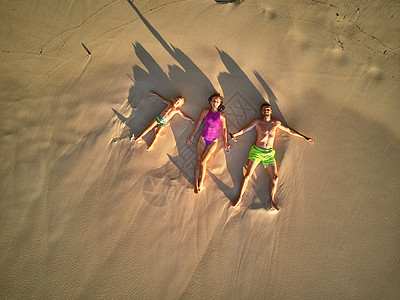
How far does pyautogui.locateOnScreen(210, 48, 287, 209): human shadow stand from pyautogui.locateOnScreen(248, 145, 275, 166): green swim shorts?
232mm

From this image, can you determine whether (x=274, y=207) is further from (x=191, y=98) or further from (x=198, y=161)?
(x=191, y=98)

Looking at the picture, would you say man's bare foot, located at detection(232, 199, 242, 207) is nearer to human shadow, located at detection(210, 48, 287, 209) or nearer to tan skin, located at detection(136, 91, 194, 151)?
human shadow, located at detection(210, 48, 287, 209)

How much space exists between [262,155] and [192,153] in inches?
58.5

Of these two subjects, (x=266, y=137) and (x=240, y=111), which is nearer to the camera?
(x=266, y=137)

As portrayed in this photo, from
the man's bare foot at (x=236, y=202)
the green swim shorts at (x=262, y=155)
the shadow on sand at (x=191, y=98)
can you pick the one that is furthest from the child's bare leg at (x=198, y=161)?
the green swim shorts at (x=262, y=155)

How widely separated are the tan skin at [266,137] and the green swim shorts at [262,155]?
8cm

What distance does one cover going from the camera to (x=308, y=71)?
4371 mm

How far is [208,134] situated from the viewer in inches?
170

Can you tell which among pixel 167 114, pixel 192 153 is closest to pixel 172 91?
pixel 167 114

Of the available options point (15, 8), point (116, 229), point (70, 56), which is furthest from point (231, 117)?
point (15, 8)

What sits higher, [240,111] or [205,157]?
[240,111]

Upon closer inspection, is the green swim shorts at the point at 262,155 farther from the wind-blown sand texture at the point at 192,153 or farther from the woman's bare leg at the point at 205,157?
the woman's bare leg at the point at 205,157

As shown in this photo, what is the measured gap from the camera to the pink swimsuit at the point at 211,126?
4.28 m

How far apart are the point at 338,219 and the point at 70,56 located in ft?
22.2
